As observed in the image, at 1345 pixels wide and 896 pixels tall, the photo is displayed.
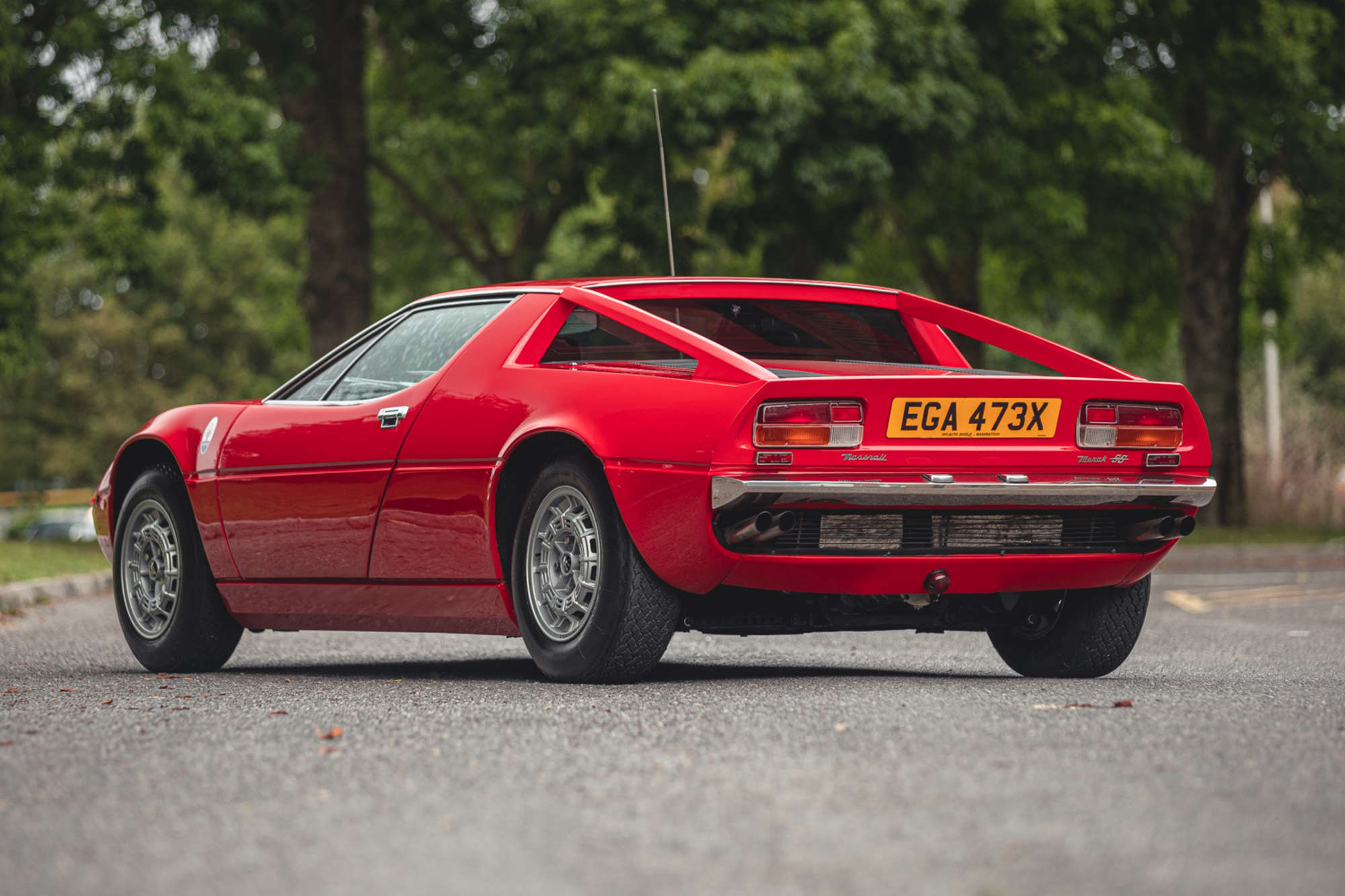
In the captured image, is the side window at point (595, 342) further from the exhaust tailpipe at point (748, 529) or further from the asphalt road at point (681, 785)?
the asphalt road at point (681, 785)

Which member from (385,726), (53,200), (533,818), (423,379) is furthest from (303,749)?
(53,200)

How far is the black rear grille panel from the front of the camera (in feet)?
18.1

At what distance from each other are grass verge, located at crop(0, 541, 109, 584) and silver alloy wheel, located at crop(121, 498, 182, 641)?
6230 mm

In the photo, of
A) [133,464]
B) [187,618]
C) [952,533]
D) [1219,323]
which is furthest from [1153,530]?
[1219,323]

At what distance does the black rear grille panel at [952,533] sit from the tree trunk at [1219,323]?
→ 733 inches

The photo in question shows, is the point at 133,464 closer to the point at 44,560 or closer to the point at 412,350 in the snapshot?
the point at 412,350

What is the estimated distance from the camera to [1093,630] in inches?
251

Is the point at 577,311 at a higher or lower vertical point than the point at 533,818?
higher

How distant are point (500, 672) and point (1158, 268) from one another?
72.4 ft

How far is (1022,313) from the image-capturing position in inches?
1286

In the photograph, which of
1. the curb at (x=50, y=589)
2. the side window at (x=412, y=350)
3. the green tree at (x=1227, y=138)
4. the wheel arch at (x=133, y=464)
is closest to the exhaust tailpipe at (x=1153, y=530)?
the side window at (x=412, y=350)

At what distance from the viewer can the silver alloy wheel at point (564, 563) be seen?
576cm

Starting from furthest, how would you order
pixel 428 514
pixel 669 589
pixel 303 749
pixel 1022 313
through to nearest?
pixel 1022 313
pixel 428 514
pixel 669 589
pixel 303 749

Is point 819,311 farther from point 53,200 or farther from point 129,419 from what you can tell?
point 129,419
